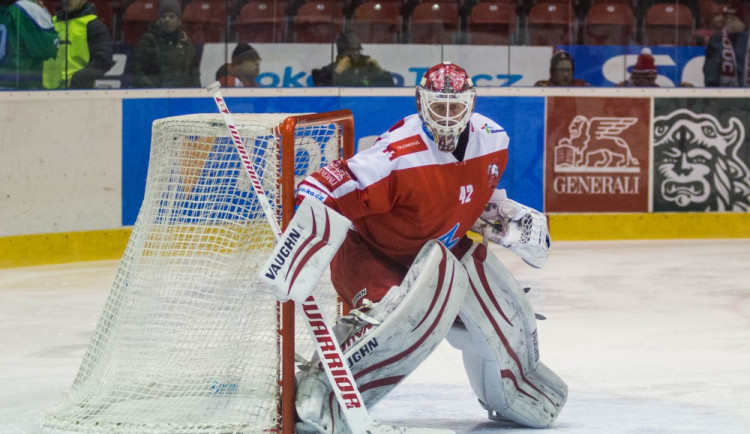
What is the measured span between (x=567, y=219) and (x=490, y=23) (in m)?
1.25

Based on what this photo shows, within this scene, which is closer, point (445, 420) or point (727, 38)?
point (445, 420)

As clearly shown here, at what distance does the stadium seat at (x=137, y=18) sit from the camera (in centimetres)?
731

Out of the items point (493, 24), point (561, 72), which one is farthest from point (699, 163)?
point (493, 24)

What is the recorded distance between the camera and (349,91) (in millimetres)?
7660

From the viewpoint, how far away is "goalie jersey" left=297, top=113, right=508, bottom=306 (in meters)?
3.30

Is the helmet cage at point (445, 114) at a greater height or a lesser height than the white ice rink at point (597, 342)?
greater

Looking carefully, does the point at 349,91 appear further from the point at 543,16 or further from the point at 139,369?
the point at 139,369

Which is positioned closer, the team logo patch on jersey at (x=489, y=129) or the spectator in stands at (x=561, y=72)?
the team logo patch on jersey at (x=489, y=129)

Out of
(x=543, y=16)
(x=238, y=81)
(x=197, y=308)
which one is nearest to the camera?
(x=197, y=308)

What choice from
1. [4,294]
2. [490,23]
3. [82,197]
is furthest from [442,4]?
[4,294]

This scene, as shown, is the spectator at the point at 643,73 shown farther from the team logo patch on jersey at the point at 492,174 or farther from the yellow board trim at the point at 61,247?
the team logo patch on jersey at the point at 492,174

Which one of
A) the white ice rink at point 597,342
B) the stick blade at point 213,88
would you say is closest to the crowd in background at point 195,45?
the white ice rink at point 597,342

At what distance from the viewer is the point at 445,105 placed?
3.38m

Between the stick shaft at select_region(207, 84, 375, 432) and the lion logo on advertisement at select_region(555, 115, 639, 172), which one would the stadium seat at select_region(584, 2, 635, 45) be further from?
the stick shaft at select_region(207, 84, 375, 432)
